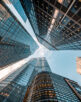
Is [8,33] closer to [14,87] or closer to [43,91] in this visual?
[43,91]

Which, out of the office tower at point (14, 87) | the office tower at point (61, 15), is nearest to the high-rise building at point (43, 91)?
the office tower at point (14, 87)

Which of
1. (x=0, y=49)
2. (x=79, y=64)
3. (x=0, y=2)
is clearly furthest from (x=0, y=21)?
(x=79, y=64)

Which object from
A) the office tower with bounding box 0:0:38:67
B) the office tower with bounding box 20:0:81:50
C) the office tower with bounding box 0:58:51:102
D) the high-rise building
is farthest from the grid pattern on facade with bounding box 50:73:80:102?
the office tower with bounding box 0:0:38:67

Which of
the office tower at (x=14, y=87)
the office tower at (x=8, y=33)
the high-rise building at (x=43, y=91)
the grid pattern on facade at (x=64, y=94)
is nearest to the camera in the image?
the office tower at (x=8, y=33)

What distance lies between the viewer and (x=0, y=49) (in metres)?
57.0

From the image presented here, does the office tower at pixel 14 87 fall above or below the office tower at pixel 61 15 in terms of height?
below

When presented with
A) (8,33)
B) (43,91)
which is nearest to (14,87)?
(43,91)

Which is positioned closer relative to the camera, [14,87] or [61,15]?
[61,15]

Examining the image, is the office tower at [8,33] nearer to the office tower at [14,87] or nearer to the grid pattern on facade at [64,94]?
→ the office tower at [14,87]

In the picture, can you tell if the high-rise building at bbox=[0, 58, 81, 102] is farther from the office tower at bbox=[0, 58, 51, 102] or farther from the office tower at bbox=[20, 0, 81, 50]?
the office tower at bbox=[20, 0, 81, 50]

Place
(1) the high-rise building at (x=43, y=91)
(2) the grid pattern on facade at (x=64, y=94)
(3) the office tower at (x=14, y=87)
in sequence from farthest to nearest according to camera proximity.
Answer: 1. (3) the office tower at (x=14, y=87)
2. (2) the grid pattern on facade at (x=64, y=94)
3. (1) the high-rise building at (x=43, y=91)

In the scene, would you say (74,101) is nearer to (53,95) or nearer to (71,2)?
(53,95)

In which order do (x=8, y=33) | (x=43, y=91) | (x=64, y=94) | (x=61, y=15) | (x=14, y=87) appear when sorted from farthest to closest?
(x=14, y=87) → (x=8, y=33) → (x=64, y=94) → (x=43, y=91) → (x=61, y=15)

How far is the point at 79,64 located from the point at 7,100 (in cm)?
5271
